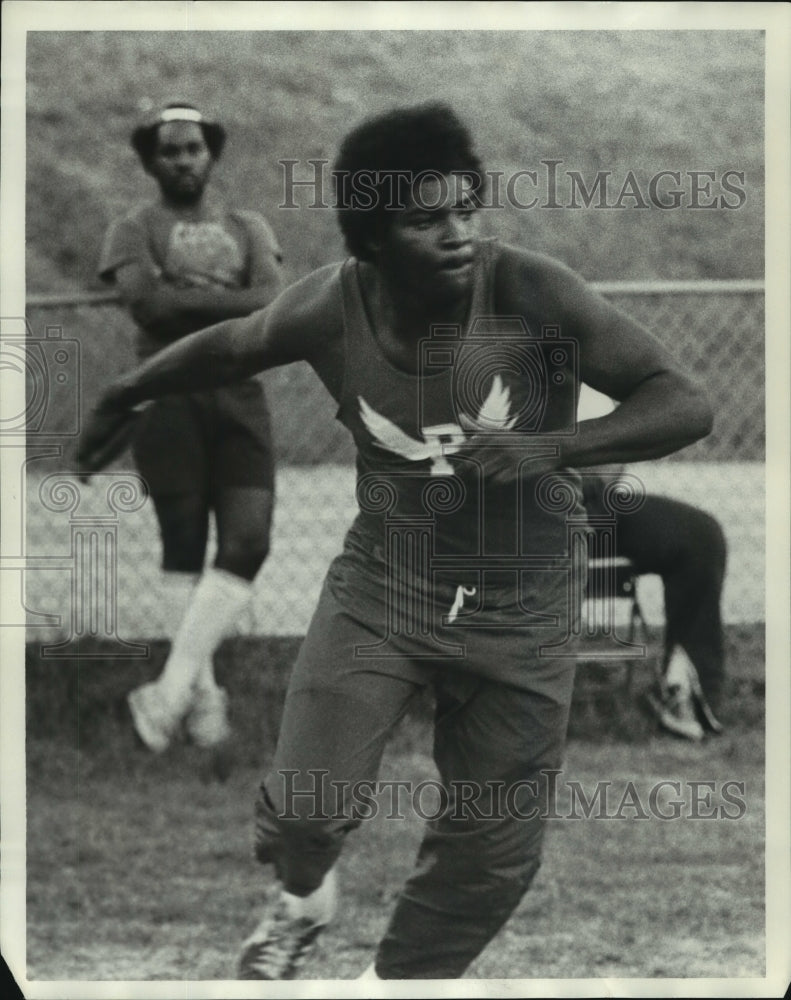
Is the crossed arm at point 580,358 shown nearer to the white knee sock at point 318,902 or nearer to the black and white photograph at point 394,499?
the black and white photograph at point 394,499

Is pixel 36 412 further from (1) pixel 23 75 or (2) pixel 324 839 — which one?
(2) pixel 324 839

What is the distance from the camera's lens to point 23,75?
3.82m

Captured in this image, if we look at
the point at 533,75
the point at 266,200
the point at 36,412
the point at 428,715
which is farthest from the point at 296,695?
the point at 533,75

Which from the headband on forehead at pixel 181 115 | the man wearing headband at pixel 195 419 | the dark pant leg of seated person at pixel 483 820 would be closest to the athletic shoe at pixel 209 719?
the man wearing headband at pixel 195 419

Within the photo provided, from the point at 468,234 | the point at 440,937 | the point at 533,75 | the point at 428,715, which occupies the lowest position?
the point at 440,937

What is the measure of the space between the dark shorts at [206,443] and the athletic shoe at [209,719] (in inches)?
18.7

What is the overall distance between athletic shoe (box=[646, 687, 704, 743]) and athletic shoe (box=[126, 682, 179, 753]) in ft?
3.80

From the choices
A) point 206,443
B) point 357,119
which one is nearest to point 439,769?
point 206,443

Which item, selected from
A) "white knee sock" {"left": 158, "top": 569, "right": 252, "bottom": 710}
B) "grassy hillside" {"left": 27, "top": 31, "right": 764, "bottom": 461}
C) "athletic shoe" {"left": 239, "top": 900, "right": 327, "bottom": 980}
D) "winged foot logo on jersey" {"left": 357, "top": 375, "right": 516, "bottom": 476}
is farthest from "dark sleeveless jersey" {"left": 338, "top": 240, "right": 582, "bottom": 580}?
"athletic shoe" {"left": 239, "top": 900, "right": 327, "bottom": 980}

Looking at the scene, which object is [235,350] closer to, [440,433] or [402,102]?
[440,433]

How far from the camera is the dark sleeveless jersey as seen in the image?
3697 mm

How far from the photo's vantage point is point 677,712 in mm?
3924

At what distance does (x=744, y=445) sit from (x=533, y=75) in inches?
39.6

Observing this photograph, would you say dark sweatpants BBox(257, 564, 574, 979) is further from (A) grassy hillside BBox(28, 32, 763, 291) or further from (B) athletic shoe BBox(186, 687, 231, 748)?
(A) grassy hillside BBox(28, 32, 763, 291)
